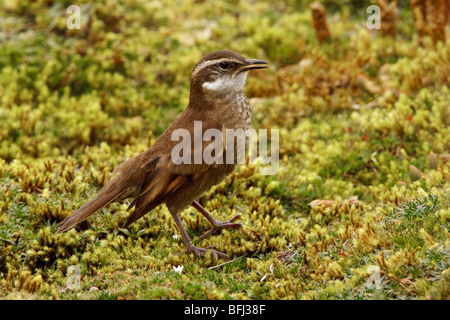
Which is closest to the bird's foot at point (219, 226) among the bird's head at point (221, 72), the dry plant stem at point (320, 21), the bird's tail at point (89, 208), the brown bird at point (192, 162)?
the brown bird at point (192, 162)

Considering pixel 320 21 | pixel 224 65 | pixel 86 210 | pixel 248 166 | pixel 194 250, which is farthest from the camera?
pixel 320 21

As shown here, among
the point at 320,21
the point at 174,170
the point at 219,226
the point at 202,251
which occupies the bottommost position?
the point at 202,251

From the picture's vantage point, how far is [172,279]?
521 centimetres

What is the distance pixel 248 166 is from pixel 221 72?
1.72 meters

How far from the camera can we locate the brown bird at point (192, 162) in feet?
19.1

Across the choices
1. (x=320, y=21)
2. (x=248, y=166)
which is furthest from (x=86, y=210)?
(x=320, y=21)

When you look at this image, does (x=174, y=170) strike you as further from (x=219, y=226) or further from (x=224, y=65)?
(x=224, y=65)

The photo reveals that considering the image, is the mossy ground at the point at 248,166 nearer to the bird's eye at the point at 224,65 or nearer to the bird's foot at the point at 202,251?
the bird's foot at the point at 202,251

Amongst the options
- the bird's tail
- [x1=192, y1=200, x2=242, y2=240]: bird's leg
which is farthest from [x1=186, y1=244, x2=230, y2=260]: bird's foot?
the bird's tail

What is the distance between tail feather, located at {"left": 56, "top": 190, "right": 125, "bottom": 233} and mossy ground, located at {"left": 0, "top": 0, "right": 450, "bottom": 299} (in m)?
0.51

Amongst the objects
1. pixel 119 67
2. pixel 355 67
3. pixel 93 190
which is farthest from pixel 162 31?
pixel 93 190

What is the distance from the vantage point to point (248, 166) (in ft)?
24.7

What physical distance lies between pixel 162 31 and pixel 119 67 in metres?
1.38

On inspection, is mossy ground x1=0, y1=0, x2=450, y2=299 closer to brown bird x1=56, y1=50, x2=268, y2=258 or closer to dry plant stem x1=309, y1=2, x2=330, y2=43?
dry plant stem x1=309, y1=2, x2=330, y2=43
